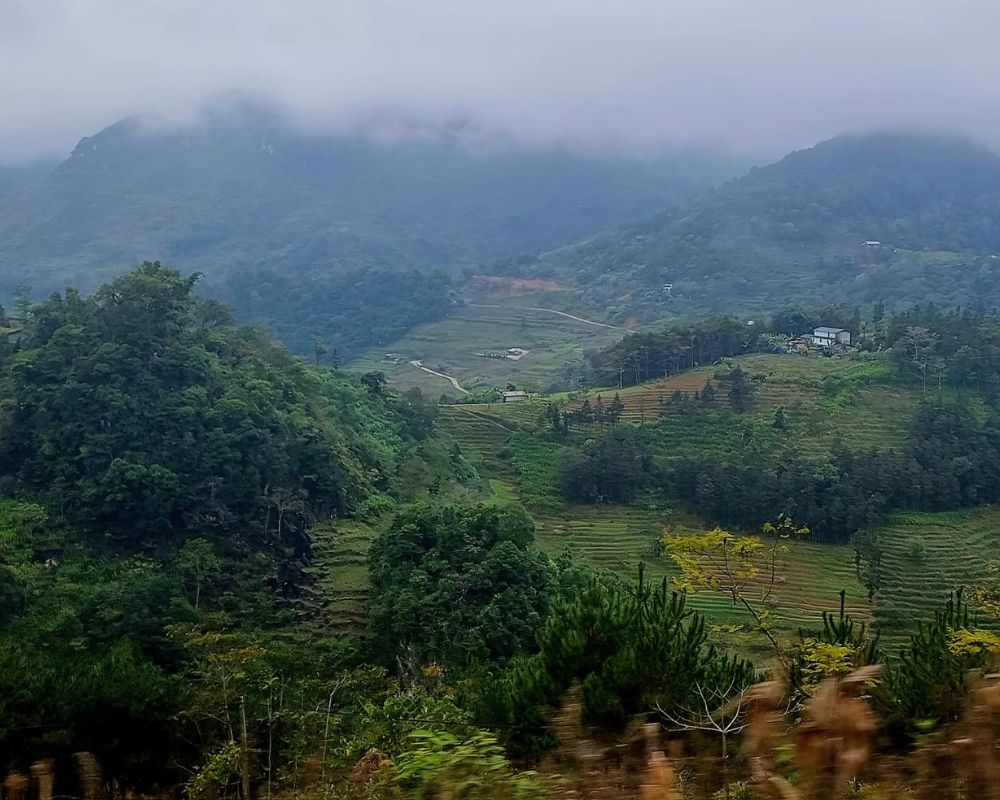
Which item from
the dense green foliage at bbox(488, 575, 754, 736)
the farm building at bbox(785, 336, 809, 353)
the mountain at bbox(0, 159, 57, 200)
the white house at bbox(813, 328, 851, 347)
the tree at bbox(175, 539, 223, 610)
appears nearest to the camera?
the dense green foliage at bbox(488, 575, 754, 736)

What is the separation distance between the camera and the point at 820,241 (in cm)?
8156

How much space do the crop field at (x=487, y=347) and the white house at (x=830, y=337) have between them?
12306 mm

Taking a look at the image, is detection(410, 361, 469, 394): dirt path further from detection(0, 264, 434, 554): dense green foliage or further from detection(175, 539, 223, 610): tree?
detection(175, 539, 223, 610): tree

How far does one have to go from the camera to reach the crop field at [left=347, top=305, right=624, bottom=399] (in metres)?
48.9

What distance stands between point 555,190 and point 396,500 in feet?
380

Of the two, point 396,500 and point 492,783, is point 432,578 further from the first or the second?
point 492,783

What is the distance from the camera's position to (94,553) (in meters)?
15.7

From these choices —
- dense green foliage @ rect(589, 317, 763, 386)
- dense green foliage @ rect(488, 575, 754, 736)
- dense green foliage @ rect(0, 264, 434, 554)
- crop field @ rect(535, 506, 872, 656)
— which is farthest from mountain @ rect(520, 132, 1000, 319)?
dense green foliage @ rect(488, 575, 754, 736)

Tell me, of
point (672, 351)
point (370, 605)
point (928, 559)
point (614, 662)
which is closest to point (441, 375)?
point (672, 351)

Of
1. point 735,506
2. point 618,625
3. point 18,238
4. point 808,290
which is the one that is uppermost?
point 18,238

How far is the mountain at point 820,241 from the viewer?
222 feet

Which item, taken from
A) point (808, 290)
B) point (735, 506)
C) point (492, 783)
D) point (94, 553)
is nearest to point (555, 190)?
point (808, 290)

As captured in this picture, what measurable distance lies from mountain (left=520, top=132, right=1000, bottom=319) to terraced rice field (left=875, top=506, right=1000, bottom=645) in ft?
137

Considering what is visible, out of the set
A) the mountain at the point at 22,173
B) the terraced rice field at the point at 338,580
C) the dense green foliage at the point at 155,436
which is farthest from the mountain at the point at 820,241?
the mountain at the point at 22,173
